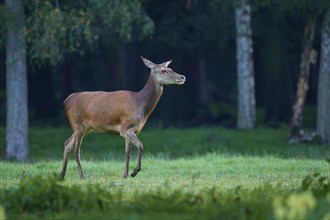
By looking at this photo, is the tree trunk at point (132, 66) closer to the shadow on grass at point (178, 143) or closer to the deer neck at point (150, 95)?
the shadow on grass at point (178, 143)

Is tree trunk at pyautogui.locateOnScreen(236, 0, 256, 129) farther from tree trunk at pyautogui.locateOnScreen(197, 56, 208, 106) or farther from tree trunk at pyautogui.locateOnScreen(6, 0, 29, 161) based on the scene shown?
tree trunk at pyautogui.locateOnScreen(197, 56, 208, 106)

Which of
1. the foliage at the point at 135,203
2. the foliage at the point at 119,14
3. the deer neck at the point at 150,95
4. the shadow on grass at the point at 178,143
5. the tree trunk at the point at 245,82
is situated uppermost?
the foliage at the point at 119,14

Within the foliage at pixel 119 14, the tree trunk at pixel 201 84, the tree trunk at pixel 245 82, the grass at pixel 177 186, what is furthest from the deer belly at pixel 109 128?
the tree trunk at pixel 201 84

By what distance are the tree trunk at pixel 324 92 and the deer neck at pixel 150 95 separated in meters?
11.3

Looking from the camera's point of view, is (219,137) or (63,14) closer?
(63,14)

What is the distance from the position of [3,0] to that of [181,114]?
638 inches

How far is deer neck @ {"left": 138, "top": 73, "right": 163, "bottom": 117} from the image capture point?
1697cm

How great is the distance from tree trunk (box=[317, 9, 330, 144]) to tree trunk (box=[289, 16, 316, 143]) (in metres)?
0.40

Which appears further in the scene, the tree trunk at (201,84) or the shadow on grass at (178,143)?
the tree trunk at (201,84)

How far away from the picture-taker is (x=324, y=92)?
27938 mm

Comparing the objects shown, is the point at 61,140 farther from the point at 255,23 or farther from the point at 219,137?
the point at 255,23

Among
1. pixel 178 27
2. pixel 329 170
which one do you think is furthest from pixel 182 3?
pixel 329 170

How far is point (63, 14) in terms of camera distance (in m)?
26.2

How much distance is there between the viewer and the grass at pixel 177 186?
35.0 feet
